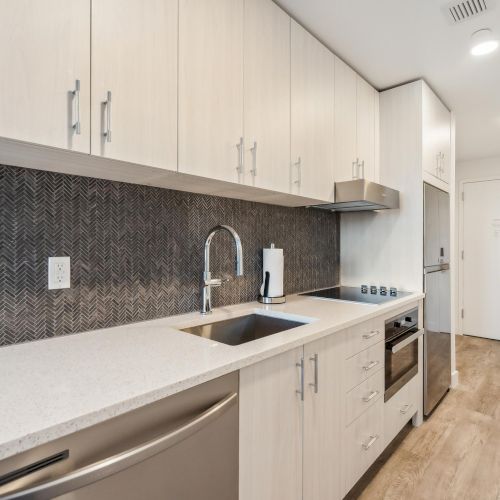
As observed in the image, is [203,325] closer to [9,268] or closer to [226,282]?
[226,282]

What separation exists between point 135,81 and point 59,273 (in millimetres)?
Result: 710

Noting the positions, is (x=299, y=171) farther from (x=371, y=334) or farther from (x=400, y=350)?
(x=400, y=350)

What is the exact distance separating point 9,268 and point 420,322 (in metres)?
2.36

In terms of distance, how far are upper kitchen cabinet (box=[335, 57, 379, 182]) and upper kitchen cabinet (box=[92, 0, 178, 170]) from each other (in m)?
1.21

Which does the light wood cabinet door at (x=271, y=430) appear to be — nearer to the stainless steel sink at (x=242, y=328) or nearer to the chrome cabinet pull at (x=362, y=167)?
the stainless steel sink at (x=242, y=328)

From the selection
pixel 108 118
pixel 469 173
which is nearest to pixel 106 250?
pixel 108 118

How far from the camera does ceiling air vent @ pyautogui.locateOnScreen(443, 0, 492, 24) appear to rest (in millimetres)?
1649

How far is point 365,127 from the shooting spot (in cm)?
241

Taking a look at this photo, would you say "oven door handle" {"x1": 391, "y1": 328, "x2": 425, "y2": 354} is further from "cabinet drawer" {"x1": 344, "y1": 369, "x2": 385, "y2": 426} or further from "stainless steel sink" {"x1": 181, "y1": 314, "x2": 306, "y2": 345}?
"stainless steel sink" {"x1": 181, "y1": 314, "x2": 306, "y2": 345}

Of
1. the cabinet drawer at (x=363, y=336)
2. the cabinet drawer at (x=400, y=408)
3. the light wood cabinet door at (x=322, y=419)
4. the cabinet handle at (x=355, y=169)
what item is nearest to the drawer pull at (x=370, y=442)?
the cabinet drawer at (x=400, y=408)

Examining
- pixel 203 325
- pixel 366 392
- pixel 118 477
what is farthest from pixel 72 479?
pixel 366 392

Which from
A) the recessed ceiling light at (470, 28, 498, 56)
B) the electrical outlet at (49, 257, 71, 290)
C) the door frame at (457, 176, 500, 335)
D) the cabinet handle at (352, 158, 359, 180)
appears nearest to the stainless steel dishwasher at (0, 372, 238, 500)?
the electrical outlet at (49, 257, 71, 290)

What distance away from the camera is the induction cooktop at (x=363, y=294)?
6.77 feet

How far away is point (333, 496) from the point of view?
4.73 ft
